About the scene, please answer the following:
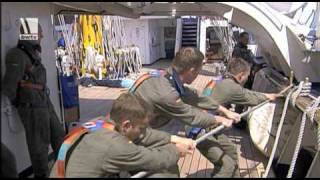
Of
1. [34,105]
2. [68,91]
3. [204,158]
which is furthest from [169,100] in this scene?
[68,91]

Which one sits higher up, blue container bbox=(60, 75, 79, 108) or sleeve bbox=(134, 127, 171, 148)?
sleeve bbox=(134, 127, 171, 148)

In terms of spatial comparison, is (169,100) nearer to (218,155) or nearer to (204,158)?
(218,155)

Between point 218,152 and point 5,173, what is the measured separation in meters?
2.93

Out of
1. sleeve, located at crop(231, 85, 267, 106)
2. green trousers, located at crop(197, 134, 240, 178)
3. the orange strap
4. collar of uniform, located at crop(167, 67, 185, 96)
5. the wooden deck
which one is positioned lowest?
the wooden deck

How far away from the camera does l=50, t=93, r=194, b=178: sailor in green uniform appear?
1978mm

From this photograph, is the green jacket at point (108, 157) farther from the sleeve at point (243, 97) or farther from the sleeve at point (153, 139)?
the sleeve at point (243, 97)

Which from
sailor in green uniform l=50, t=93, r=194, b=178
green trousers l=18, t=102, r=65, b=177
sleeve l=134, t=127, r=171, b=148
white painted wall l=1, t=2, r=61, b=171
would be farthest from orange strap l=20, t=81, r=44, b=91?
sailor in green uniform l=50, t=93, r=194, b=178

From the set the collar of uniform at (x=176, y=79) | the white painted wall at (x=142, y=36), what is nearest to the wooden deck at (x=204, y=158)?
the collar of uniform at (x=176, y=79)

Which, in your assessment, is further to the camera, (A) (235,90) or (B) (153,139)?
(A) (235,90)

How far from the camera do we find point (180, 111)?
123 inches

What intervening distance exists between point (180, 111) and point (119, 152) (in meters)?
1.18

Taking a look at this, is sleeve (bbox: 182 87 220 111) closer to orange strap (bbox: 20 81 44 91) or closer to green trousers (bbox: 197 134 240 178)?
green trousers (bbox: 197 134 240 178)

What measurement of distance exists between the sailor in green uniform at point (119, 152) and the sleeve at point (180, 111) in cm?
90

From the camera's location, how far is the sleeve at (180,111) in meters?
3.07
